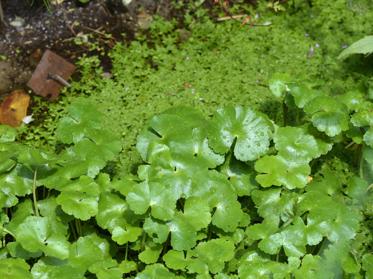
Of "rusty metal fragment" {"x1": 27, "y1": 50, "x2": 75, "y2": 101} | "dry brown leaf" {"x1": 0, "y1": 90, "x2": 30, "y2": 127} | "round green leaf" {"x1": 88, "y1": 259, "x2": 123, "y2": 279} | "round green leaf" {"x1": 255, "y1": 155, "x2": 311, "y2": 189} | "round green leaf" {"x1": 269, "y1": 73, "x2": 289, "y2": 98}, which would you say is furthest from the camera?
"rusty metal fragment" {"x1": 27, "y1": 50, "x2": 75, "y2": 101}

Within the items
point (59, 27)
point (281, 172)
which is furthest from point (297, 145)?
point (59, 27)

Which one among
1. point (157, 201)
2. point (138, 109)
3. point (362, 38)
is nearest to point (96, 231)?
point (157, 201)

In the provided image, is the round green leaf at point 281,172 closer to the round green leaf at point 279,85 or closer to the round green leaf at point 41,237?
the round green leaf at point 279,85

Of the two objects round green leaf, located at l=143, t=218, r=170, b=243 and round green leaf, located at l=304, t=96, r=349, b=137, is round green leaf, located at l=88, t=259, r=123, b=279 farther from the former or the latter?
round green leaf, located at l=304, t=96, r=349, b=137

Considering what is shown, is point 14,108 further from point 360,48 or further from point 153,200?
point 360,48

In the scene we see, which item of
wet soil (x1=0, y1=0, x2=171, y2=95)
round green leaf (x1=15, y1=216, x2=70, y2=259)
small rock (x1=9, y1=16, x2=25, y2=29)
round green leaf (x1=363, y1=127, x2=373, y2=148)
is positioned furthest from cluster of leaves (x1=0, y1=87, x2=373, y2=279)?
small rock (x1=9, y1=16, x2=25, y2=29)

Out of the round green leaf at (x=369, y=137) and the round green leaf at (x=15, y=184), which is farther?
the round green leaf at (x=369, y=137)

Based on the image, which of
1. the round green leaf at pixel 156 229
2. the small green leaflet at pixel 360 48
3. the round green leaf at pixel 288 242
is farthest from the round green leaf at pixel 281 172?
the small green leaflet at pixel 360 48
